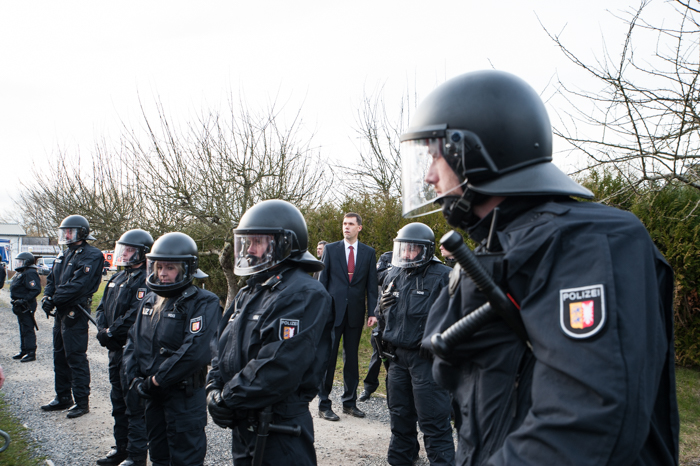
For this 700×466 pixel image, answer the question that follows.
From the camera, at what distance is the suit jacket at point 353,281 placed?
6.45 meters

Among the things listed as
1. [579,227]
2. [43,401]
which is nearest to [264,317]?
[579,227]

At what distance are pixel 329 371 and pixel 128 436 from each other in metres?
2.47

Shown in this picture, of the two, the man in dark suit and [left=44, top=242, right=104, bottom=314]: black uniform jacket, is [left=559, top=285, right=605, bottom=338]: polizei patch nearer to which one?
the man in dark suit

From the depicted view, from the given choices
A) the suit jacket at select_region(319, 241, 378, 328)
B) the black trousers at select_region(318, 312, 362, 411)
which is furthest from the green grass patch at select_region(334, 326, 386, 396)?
the suit jacket at select_region(319, 241, 378, 328)

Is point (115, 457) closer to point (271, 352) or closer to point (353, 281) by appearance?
point (271, 352)

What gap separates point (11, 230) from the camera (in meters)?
42.7

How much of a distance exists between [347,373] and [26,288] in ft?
28.7

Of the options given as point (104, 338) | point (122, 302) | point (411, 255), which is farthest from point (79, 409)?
point (411, 255)

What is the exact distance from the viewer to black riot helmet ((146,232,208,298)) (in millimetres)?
3976

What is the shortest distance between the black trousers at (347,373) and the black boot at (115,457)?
224cm

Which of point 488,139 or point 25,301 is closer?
point 488,139

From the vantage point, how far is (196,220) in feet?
40.3

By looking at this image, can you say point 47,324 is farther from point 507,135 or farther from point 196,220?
point 507,135

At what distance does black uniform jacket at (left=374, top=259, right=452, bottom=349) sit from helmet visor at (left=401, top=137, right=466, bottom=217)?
2.97 meters
